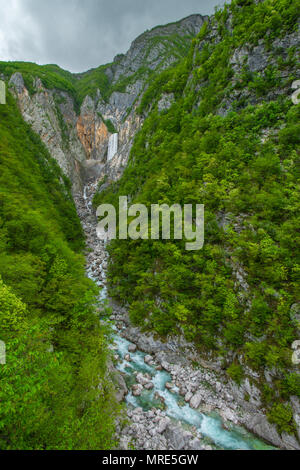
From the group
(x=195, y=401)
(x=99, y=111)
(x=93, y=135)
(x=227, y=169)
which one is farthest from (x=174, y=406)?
(x=99, y=111)

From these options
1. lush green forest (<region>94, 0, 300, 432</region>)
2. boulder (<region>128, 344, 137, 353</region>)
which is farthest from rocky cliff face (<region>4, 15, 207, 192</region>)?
boulder (<region>128, 344, 137, 353</region>)

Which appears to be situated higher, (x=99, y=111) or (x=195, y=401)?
(x=99, y=111)

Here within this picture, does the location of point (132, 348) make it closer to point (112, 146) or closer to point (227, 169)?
point (227, 169)

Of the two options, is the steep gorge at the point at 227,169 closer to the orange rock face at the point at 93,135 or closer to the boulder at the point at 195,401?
the boulder at the point at 195,401

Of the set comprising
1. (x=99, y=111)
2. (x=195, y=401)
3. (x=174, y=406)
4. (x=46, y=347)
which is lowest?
(x=174, y=406)

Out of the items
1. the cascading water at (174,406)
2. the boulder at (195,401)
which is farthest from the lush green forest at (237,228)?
the boulder at (195,401)

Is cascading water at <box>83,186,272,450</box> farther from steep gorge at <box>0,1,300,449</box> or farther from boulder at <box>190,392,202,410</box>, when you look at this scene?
steep gorge at <box>0,1,300,449</box>

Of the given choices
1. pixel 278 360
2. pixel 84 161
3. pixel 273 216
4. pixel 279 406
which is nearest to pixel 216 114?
pixel 273 216
